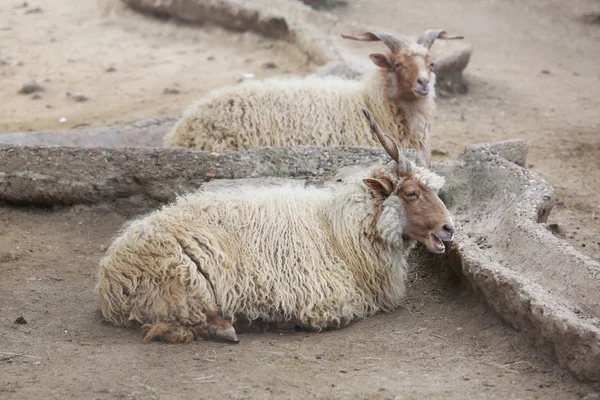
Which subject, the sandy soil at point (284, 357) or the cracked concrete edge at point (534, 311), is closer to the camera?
the cracked concrete edge at point (534, 311)

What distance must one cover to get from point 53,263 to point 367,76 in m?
3.70

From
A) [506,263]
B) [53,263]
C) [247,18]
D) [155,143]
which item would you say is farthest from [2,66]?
[506,263]

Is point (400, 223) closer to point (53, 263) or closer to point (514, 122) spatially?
point (53, 263)

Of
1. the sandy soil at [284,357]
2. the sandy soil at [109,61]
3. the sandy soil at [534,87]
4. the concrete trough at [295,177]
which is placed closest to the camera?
the sandy soil at [284,357]

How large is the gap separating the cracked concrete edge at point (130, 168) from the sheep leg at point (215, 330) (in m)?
1.89

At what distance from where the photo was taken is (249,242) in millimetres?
5348

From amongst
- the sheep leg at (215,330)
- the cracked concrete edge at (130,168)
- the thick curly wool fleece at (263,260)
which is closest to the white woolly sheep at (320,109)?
the cracked concrete edge at (130,168)

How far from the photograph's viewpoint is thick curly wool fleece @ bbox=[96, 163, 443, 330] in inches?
199

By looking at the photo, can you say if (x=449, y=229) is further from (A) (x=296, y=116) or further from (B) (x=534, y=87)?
(B) (x=534, y=87)

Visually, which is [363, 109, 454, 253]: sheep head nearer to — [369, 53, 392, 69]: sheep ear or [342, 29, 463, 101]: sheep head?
[342, 29, 463, 101]: sheep head

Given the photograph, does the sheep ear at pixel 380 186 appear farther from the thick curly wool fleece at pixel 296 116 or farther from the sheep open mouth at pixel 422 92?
the sheep open mouth at pixel 422 92

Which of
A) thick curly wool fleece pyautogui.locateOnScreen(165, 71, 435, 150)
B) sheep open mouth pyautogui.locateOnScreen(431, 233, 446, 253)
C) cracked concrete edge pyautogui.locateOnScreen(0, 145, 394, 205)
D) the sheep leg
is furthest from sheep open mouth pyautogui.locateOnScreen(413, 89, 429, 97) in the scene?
the sheep leg

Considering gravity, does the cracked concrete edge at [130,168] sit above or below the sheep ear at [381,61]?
below

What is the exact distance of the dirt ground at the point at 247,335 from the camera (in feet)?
14.2
